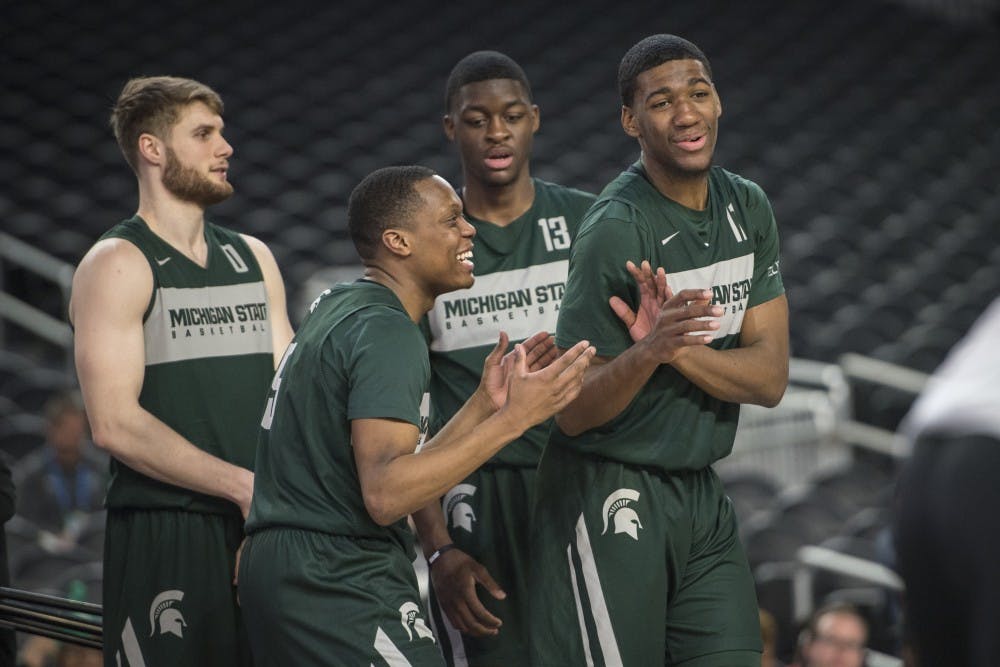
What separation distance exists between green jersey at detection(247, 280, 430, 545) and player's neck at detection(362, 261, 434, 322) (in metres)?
0.11

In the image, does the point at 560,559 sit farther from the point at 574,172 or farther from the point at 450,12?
the point at 450,12

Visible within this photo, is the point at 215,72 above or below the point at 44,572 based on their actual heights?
above

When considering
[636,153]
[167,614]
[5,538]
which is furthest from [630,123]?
[636,153]

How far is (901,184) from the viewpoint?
42.8ft

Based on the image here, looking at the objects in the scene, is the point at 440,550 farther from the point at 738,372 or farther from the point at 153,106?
the point at 153,106

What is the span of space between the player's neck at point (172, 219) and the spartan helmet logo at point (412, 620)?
1390 mm

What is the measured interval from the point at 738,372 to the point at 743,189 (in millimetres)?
585

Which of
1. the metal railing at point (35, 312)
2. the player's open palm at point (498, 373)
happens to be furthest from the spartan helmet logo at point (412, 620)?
the metal railing at point (35, 312)

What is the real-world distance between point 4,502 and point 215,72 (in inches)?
387

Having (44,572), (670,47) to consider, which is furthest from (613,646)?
(44,572)

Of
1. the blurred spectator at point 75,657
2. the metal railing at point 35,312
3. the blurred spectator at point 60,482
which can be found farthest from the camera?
the metal railing at point 35,312

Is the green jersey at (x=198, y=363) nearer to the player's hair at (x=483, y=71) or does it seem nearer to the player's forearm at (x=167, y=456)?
the player's forearm at (x=167, y=456)

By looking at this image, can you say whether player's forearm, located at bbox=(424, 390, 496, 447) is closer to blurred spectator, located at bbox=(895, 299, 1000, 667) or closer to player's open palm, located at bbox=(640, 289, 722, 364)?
player's open palm, located at bbox=(640, 289, 722, 364)

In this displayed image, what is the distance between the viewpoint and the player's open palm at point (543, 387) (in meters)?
2.95
